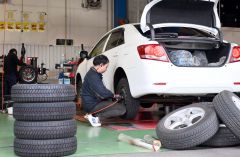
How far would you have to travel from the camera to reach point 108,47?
675cm

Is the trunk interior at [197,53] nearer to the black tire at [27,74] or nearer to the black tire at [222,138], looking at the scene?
the black tire at [222,138]

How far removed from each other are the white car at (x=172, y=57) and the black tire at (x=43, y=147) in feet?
5.93

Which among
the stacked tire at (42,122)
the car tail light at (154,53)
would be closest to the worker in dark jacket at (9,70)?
the car tail light at (154,53)

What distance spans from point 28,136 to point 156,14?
296cm

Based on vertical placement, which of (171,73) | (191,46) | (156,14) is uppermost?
(156,14)

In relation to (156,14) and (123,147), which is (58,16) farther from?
(123,147)

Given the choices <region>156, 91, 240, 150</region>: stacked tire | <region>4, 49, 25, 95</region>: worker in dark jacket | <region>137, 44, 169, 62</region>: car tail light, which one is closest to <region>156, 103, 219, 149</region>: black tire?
<region>156, 91, 240, 150</region>: stacked tire

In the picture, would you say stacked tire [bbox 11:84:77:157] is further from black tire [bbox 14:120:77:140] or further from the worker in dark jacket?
the worker in dark jacket

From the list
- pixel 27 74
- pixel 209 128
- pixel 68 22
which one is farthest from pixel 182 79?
pixel 68 22

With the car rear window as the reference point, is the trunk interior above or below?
below

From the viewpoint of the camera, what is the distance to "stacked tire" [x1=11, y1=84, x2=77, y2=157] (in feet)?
11.6

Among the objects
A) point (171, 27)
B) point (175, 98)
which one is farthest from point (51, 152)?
point (171, 27)

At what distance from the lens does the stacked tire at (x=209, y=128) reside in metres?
3.87

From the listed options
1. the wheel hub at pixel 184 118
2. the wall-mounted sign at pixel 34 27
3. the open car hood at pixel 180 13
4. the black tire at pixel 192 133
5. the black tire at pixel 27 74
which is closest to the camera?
the black tire at pixel 192 133
